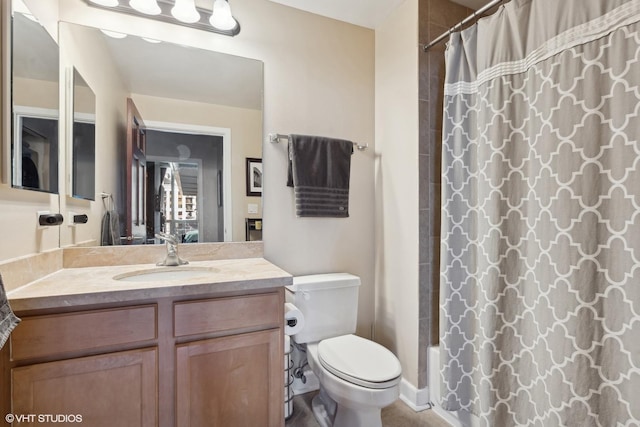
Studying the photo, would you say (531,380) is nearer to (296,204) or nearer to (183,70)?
(296,204)

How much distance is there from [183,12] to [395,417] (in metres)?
2.46

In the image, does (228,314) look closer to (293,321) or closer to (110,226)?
(293,321)

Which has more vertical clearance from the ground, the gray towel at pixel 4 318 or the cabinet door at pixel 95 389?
the gray towel at pixel 4 318

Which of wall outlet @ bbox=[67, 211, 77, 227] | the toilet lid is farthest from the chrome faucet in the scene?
the toilet lid

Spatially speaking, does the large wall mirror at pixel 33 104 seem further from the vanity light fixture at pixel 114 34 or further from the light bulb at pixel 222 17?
the light bulb at pixel 222 17

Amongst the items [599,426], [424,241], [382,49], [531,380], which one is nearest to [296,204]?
[424,241]

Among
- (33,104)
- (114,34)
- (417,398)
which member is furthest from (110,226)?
(417,398)

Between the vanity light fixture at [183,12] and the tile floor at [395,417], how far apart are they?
7.17ft

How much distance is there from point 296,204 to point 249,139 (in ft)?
1.55

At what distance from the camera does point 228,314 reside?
115cm

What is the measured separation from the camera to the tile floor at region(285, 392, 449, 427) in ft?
5.29

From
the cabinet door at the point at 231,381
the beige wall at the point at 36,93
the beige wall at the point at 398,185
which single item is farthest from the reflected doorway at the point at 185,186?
the beige wall at the point at 398,185

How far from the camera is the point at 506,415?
51.4 inches

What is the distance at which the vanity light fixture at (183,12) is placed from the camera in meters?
1.50
